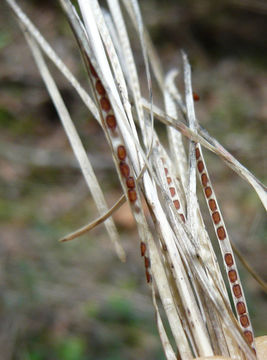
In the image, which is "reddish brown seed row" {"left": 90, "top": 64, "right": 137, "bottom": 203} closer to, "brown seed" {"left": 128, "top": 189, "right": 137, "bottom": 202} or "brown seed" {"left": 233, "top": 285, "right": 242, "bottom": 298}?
"brown seed" {"left": 128, "top": 189, "right": 137, "bottom": 202}

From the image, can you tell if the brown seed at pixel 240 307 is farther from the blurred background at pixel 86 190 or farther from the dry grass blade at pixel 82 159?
the blurred background at pixel 86 190

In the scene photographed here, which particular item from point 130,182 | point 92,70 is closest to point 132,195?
point 130,182

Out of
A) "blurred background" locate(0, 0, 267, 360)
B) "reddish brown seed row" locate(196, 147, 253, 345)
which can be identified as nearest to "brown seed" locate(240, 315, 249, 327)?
"reddish brown seed row" locate(196, 147, 253, 345)

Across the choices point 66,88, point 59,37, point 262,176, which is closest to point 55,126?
point 66,88

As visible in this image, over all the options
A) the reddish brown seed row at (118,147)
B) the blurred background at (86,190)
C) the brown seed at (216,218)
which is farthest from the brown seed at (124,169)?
the blurred background at (86,190)

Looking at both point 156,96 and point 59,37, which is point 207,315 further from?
point 59,37

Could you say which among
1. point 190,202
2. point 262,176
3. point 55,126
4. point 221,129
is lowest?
point 190,202
